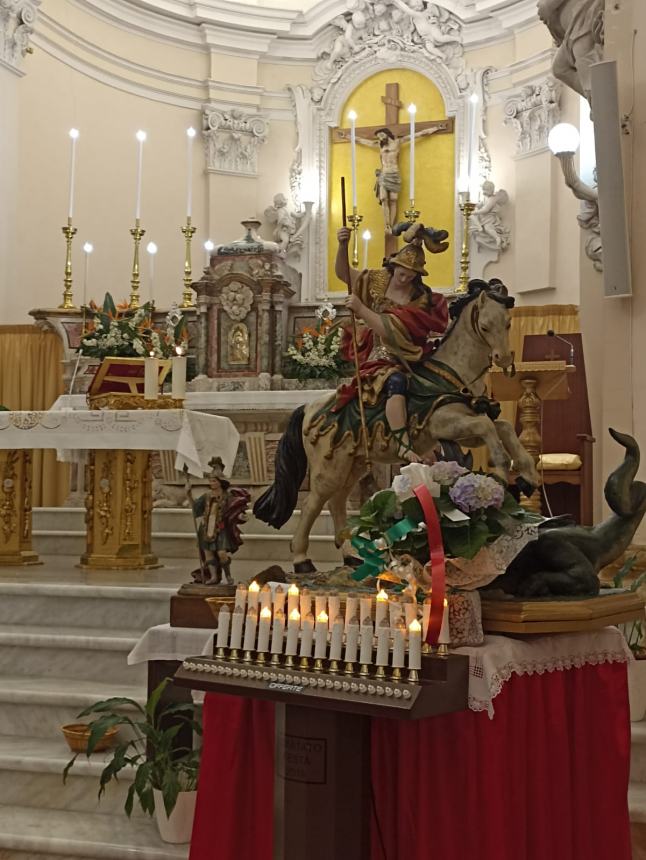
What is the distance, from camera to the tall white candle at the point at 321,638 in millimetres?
2873

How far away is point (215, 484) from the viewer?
196 inches

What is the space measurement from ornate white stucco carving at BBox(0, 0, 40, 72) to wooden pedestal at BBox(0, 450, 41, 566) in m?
5.82

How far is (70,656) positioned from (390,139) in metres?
9.56

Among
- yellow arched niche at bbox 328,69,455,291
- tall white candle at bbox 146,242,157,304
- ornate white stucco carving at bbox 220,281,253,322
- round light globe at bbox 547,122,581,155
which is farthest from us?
yellow arched niche at bbox 328,69,455,291

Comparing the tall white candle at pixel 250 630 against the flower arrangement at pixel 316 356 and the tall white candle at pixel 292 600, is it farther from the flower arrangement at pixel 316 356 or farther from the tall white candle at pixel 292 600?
the flower arrangement at pixel 316 356

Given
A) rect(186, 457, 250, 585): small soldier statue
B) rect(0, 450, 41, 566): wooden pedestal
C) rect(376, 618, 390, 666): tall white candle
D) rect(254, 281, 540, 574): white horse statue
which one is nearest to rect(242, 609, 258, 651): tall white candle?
rect(376, 618, 390, 666): tall white candle

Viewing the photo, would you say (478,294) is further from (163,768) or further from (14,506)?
(14,506)

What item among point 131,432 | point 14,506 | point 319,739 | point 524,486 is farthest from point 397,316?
point 14,506

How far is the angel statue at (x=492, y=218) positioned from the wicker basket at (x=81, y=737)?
9453 millimetres

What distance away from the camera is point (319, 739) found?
287cm

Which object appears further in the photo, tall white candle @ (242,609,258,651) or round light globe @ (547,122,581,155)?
round light globe @ (547,122,581,155)

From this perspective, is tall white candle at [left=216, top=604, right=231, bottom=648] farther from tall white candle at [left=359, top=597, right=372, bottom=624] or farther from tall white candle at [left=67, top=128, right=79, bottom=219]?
tall white candle at [left=67, top=128, right=79, bottom=219]

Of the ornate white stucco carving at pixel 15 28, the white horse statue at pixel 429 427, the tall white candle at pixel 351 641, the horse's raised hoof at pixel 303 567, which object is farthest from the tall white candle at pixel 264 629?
the ornate white stucco carving at pixel 15 28

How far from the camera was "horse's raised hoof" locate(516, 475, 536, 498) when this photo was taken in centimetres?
427
